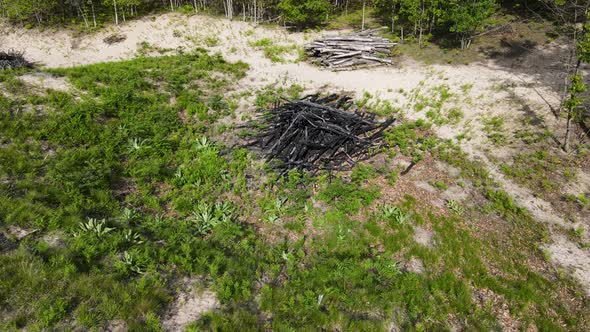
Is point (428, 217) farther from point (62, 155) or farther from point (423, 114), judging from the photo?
point (62, 155)

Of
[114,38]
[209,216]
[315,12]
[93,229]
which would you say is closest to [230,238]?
[209,216]

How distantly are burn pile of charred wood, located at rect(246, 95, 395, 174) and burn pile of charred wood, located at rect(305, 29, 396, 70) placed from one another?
8.23m

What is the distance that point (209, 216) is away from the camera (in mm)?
9070

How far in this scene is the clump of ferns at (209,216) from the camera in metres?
8.73

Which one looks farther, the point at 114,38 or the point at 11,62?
the point at 114,38

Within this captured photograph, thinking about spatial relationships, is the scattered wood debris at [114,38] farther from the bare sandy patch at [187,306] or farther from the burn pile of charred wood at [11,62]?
the bare sandy patch at [187,306]

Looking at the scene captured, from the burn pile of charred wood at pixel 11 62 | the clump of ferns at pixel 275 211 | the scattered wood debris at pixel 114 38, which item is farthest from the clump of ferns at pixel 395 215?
the scattered wood debris at pixel 114 38

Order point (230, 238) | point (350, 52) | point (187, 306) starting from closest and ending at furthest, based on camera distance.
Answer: point (187, 306)
point (230, 238)
point (350, 52)

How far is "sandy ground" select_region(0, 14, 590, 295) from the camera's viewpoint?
11.1 metres

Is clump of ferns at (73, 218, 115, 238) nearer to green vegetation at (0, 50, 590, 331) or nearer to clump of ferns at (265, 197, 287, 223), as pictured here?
green vegetation at (0, 50, 590, 331)

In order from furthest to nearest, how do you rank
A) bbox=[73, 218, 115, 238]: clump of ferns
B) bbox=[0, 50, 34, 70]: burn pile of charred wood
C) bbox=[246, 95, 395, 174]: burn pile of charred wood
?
bbox=[0, 50, 34, 70]: burn pile of charred wood → bbox=[246, 95, 395, 174]: burn pile of charred wood → bbox=[73, 218, 115, 238]: clump of ferns

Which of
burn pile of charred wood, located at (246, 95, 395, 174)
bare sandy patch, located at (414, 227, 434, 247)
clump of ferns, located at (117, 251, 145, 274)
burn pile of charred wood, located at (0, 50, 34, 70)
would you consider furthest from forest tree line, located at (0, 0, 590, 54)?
clump of ferns, located at (117, 251, 145, 274)

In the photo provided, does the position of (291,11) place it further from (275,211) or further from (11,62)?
(275,211)

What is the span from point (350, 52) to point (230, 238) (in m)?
17.9
